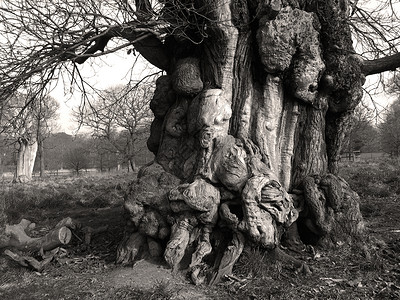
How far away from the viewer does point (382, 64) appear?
193 inches

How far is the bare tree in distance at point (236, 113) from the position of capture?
3768 mm

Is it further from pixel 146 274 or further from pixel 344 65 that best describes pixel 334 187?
pixel 146 274

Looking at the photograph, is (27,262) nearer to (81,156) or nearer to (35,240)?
(35,240)

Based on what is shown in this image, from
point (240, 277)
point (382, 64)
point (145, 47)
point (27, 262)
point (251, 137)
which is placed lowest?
point (27, 262)

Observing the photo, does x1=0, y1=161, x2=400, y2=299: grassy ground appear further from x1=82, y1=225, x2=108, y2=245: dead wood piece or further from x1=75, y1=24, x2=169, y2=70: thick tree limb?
x1=75, y1=24, x2=169, y2=70: thick tree limb

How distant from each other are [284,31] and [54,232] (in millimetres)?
4224

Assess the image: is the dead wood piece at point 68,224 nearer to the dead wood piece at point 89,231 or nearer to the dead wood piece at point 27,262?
the dead wood piece at point 89,231

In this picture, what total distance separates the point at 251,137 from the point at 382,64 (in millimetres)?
2395

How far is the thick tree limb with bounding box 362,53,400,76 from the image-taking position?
482 cm

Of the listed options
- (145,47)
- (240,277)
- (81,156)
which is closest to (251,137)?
(240,277)

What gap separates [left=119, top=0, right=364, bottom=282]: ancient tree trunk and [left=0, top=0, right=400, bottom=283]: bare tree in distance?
0.02 m

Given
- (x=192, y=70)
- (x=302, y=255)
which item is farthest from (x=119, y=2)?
(x=302, y=255)

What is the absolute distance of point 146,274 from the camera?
358 centimetres

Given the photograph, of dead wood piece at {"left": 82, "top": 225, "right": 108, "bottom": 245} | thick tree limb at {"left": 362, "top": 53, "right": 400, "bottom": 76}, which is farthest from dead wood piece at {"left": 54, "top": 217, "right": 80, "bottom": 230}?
thick tree limb at {"left": 362, "top": 53, "right": 400, "bottom": 76}
